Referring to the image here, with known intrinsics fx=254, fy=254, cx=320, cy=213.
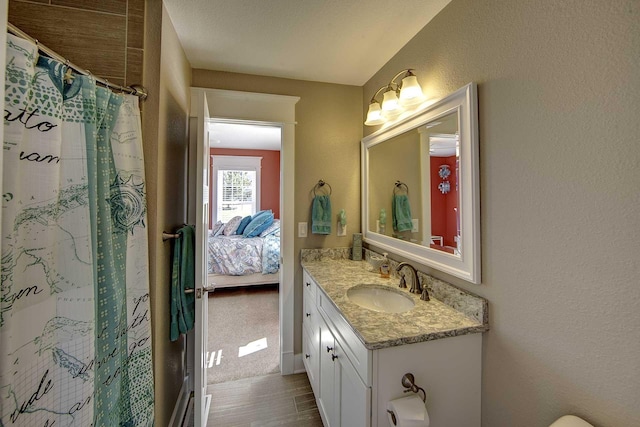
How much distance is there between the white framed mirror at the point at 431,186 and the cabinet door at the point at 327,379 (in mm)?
689

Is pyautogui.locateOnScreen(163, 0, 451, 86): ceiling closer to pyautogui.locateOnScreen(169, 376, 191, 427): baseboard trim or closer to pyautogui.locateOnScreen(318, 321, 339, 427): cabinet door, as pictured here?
pyautogui.locateOnScreen(318, 321, 339, 427): cabinet door

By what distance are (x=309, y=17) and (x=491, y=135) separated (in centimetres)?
114

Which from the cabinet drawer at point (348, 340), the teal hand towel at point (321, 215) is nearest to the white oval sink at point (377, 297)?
the cabinet drawer at point (348, 340)

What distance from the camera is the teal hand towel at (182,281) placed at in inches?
58.7

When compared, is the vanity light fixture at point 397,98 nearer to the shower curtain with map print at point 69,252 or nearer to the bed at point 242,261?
the shower curtain with map print at point 69,252

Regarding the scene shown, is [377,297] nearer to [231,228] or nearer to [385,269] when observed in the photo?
[385,269]

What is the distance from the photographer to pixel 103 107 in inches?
37.6

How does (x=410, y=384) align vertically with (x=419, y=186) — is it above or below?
below

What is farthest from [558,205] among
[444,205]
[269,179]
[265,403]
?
[269,179]

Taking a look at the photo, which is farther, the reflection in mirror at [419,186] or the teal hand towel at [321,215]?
the teal hand towel at [321,215]

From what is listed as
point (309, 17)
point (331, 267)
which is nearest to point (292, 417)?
point (331, 267)

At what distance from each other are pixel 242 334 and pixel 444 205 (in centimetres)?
241

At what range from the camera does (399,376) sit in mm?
991

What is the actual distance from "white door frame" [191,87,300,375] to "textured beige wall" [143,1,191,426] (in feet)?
1.33
